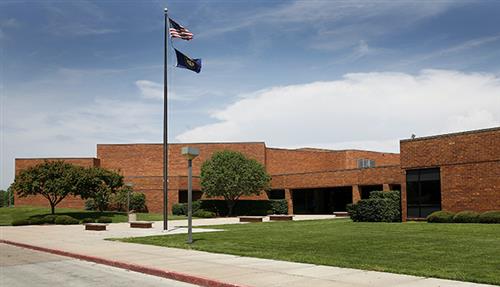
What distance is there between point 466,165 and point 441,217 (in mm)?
3348

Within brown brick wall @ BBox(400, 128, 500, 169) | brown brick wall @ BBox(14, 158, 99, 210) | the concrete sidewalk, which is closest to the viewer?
the concrete sidewalk

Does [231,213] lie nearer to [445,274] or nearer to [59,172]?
[59,172]

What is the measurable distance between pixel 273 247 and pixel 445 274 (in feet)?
24.1

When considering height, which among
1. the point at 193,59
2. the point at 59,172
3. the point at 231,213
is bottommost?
the point at 231,213

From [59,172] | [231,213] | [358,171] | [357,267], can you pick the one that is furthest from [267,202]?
[357,267]

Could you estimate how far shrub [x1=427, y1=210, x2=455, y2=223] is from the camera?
27452mm

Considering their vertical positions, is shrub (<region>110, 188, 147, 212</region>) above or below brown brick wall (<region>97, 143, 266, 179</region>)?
below

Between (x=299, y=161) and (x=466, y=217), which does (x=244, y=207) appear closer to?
(x=299, y=161)

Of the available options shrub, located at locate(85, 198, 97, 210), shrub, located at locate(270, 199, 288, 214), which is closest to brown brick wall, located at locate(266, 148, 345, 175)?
shrub, located at locate(270, 199, 288, 214)

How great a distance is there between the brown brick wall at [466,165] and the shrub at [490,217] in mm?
1903

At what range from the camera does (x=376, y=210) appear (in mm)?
31625

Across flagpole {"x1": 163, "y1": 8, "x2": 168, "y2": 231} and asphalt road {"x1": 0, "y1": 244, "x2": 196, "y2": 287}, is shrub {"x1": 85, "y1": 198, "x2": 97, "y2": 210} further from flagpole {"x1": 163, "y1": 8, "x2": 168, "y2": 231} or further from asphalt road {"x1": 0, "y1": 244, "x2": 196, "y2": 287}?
asphalt road {"x1": 0, "y1": 244, "x2": 196, "y2": 287}

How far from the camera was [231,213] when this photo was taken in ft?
184

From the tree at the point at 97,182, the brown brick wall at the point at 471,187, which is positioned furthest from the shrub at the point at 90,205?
the brown brick wall at the point at 471,187
